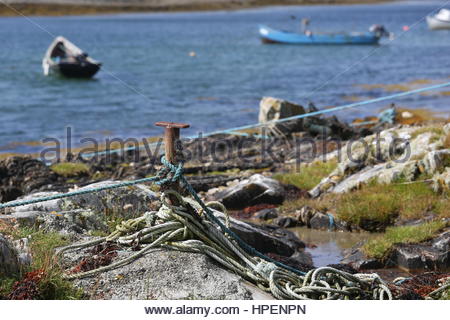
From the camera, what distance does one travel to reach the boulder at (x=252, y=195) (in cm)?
1241

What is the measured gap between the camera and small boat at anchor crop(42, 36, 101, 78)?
41.8 metres

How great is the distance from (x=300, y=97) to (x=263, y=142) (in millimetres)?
16376

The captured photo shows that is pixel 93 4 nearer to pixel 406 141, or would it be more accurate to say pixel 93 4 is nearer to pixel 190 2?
pixel 190 2

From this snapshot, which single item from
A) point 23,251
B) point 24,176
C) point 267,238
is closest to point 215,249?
point 23,251

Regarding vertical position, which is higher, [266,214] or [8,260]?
[8,260]

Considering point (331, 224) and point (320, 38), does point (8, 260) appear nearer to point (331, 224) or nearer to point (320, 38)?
point (331, 224)

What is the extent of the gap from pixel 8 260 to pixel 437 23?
7479 cm

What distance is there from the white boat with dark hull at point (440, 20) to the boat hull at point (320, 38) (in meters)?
10.6

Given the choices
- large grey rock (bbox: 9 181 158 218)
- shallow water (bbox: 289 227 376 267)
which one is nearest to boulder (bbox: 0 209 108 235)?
large grey rock (bbox: 9 181 158 218)

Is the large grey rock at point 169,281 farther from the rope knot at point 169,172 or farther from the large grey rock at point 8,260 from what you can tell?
the rope knot at point 169,172

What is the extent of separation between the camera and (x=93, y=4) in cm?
13588

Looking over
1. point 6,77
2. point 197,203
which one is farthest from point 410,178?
point 6,77

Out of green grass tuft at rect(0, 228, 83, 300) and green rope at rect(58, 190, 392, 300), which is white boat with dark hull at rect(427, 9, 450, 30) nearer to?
green rope at rect(58, 190, 392, 300)

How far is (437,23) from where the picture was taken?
74.8m
